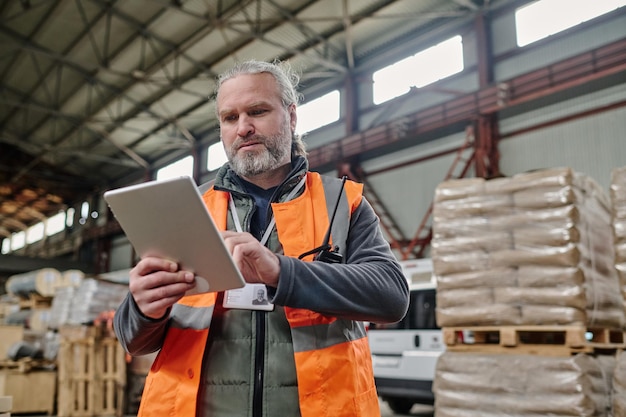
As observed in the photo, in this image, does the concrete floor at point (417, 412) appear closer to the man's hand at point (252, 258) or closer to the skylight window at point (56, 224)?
the man's hand at point (252, 258)

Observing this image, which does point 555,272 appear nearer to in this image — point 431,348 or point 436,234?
point 436,234

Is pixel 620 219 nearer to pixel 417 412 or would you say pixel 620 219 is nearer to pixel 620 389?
pixel 620 389

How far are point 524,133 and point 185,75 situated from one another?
8.63m

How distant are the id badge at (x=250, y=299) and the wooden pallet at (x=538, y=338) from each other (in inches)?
127

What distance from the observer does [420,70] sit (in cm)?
1220

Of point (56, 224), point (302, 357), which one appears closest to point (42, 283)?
point (302, 357)

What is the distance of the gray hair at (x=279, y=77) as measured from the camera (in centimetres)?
181

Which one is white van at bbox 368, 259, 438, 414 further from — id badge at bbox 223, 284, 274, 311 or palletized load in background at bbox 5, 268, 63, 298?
palletized load in background at bbox 5, 268, 63, 298

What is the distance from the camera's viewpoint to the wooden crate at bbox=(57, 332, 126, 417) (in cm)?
795

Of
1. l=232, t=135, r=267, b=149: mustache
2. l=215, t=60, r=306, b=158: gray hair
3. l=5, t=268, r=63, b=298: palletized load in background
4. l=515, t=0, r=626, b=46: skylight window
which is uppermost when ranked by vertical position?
l=515, t=0, r=626, b=46: skylight window

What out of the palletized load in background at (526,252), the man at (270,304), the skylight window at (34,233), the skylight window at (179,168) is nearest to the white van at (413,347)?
the palletized load in background at (526,252)

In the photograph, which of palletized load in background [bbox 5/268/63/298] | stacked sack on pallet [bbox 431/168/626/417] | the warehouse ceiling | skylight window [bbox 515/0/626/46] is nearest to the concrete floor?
stacked sack on pallet [bbox 431/168/626/417]

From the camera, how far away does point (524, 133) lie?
34.2 ft

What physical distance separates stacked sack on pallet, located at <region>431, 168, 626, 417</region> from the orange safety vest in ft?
9.83
